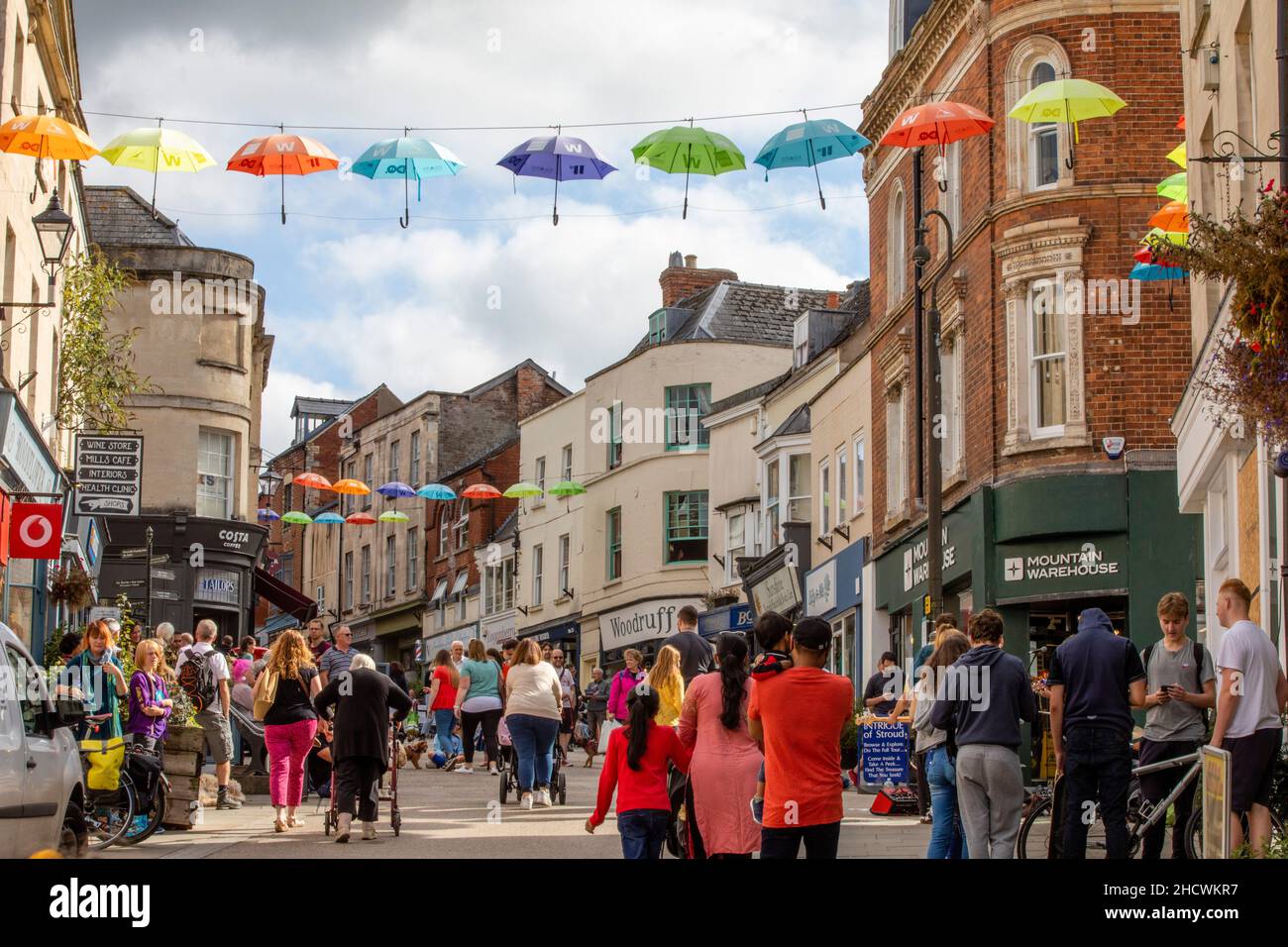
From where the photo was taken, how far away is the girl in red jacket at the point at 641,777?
11.4 m

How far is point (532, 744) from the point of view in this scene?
19531mm

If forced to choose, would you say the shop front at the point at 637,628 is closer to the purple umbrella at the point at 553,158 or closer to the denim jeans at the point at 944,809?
the purple umbrella at the point at 553,158

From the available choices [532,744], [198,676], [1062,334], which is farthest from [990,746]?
[1062,334]

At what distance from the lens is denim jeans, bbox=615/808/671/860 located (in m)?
11.4

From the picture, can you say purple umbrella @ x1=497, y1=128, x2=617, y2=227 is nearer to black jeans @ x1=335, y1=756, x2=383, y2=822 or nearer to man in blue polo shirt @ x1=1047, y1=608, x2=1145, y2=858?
black jeans @ x1=335, y1=756, x2=383, y2=822

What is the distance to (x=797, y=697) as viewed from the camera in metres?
9.86

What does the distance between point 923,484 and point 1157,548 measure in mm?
6624

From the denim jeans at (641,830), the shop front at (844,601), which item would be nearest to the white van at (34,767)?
the denim jeans at (641,830)

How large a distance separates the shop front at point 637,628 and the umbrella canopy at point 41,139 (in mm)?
29859

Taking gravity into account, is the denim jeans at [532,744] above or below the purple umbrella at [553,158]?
below

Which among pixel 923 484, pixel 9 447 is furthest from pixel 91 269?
pixel 923 484

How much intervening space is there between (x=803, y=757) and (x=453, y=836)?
724 cm

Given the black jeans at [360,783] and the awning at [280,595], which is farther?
the awning at [280,595]
